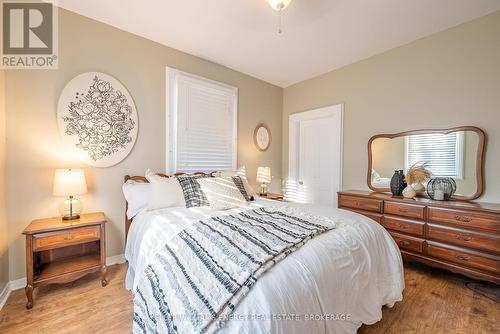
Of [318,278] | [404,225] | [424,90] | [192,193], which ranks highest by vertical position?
[424,90]

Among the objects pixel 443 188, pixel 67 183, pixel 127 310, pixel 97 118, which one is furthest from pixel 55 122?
pixel 443 188

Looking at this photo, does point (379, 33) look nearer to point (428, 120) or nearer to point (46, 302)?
point (428, 120)

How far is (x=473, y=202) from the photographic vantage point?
217 cm

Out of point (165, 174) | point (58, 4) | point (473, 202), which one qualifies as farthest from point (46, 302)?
point (473, 202)

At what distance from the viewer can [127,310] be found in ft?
5.40

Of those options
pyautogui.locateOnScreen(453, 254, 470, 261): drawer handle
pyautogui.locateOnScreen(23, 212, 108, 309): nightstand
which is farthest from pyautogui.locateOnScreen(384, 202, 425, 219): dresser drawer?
pyautogui.locateOnScreen(23, 212, 108, 309): nightstand

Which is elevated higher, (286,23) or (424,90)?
(286,23)

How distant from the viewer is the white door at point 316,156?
340 centimetres

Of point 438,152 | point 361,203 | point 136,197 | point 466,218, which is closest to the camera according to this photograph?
point 466,218

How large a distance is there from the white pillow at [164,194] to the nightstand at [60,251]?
0.51 m

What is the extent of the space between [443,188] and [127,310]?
3348 mm

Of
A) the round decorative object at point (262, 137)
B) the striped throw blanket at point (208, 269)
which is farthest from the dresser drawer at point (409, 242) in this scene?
the round decorative object at point (262, 137)

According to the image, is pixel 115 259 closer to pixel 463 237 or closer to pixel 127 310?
pixel 127 310

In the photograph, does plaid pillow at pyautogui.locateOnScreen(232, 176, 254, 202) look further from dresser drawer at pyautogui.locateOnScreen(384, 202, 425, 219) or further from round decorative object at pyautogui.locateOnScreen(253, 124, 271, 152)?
dresser drawer at pyautogui.locateOnScreen(384, 202, 425, 219)
